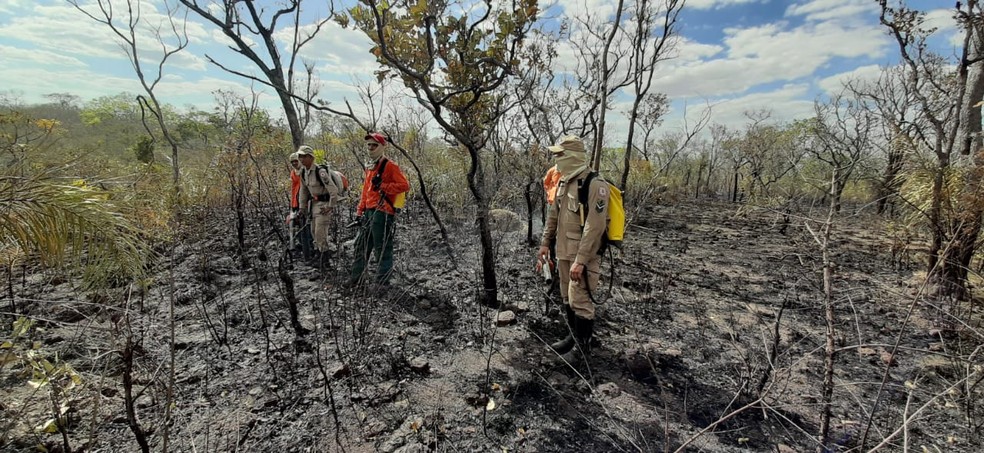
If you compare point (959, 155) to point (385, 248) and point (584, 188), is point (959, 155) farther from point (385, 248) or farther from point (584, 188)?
point (385, 248)

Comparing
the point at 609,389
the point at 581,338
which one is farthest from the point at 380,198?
the point at 609,389

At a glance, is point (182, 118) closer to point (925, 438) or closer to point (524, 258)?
point (524, 258)

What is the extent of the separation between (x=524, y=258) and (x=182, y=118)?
38.0 m

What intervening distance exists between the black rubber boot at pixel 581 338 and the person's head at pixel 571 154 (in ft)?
4.18

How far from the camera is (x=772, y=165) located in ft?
71.8

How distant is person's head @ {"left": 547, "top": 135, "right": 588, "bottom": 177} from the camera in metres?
3.21

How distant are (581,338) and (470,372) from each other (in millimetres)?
1006

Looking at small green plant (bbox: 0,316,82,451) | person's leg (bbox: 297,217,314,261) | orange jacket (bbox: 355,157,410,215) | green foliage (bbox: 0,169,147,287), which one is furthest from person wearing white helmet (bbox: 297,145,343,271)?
small green plant (bbox: 0,316,82,451)

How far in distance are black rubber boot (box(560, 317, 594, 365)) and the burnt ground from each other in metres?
0.11

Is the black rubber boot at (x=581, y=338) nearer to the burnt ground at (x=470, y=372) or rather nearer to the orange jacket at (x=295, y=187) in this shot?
the burnt ground at (x=470, y=372)

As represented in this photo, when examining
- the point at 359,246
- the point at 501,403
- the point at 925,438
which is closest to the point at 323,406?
the point at 501,403

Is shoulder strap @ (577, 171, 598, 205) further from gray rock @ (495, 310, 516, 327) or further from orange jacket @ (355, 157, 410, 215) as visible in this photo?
orange jacket @ (355, 157, 410, 215)

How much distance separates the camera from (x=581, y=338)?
11.2ft

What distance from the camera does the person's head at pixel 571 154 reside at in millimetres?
3215
